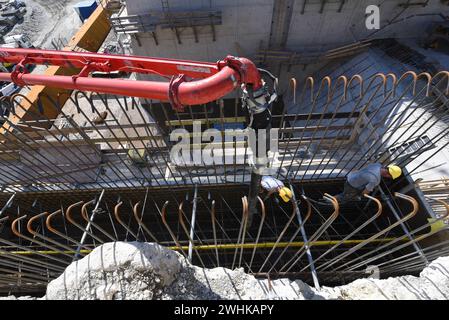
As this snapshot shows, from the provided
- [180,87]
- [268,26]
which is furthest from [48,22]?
[180,87]

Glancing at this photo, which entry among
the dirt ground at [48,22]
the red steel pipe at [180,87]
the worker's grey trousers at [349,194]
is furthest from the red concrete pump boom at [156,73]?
the dirt ground at [48,22]

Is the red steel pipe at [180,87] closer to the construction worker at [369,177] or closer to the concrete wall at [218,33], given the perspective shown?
the construction worker at [369,177]

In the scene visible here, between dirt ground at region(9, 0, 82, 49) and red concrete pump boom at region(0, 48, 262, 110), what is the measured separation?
16.3 m

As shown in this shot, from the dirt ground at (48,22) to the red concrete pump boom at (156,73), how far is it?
16.3 meters

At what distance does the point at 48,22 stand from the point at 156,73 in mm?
22287

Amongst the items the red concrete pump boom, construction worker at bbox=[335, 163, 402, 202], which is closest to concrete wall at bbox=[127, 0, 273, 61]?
the red concrete pump boom

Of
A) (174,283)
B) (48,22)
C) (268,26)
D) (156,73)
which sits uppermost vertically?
(48,22)

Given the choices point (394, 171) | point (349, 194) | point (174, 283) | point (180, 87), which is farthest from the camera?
point (349, 194)

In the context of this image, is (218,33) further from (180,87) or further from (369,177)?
(180,87)

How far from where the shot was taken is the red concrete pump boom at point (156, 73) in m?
3.43

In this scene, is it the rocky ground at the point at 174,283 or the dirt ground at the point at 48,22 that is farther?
the dirt ground at the point at 48,22

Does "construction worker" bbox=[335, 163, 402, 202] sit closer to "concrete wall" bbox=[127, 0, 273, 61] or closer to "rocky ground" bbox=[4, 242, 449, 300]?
"rocky ground" bbox=[4, 242, 449, 300]

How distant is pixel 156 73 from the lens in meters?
4.67

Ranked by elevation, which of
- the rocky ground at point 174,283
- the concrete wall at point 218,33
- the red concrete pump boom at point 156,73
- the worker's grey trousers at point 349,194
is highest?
the concrete wall at point 218,33
